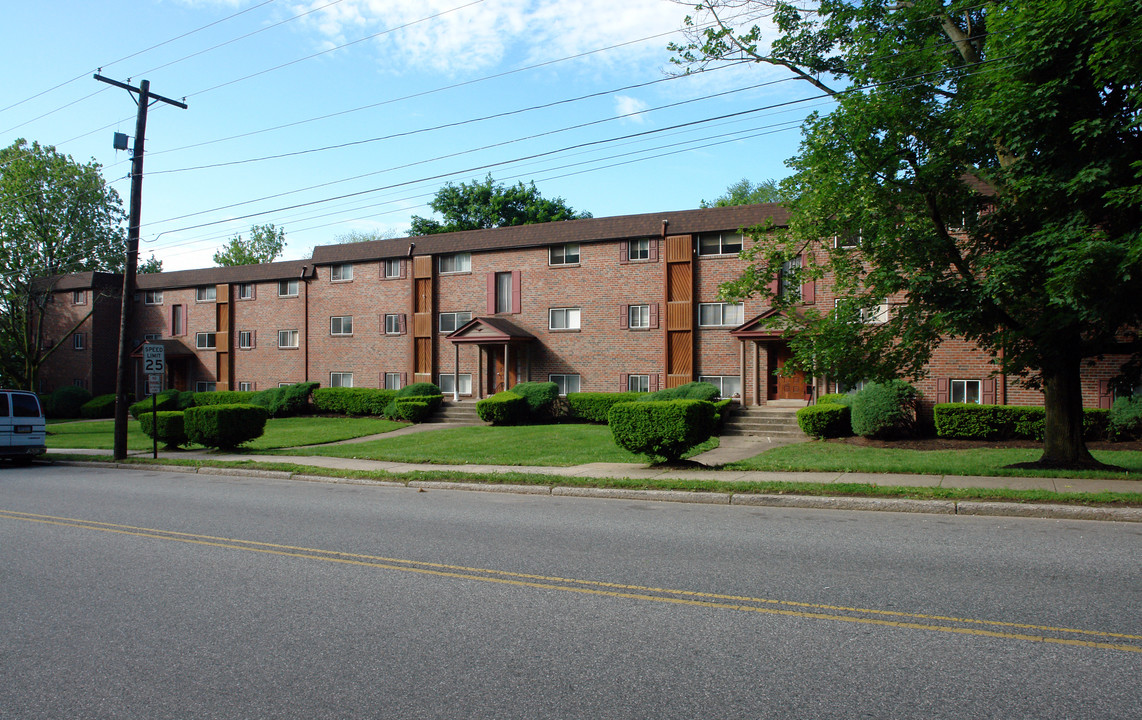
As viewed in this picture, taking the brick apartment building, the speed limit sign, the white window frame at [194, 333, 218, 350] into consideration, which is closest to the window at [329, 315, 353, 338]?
the brick apartment building

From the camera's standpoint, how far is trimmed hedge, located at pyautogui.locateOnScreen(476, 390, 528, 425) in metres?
27.9

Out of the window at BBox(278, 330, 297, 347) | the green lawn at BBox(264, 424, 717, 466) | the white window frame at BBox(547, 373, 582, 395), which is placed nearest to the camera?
the green lawn at BBox(264, 424, 717, 466)

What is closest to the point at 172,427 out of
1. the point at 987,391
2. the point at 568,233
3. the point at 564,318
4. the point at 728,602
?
the point at 564,318

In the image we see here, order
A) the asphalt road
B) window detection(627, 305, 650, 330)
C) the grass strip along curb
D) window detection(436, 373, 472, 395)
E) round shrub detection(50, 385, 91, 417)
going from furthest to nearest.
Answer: round shrub detection(50, 385, 91, 417)
window detection(436, 373, 472, 395)
window detection(627, 305, 650, 330)
the grass strip along curb
the asphalt road

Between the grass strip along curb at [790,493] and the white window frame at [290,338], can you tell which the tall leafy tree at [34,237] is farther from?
the grass strip along curb at [790,493]

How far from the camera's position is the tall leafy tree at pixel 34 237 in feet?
153

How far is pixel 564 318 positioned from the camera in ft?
103

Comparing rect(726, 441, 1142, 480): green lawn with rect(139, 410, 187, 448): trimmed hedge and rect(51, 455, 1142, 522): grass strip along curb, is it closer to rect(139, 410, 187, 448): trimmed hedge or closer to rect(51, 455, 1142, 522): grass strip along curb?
rect(51, 455, 1142, 522): grass strip along curb

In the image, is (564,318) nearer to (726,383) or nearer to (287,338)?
(726,383)

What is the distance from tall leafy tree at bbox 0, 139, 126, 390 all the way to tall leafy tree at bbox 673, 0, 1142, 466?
153 feet

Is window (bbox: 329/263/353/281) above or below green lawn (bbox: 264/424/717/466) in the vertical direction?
above

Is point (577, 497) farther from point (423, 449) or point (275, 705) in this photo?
point (423, 449)

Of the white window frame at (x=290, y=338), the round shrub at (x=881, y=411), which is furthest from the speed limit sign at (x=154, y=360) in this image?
the white window frame at (x=290, y=338)

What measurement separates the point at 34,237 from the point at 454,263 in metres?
31.9
